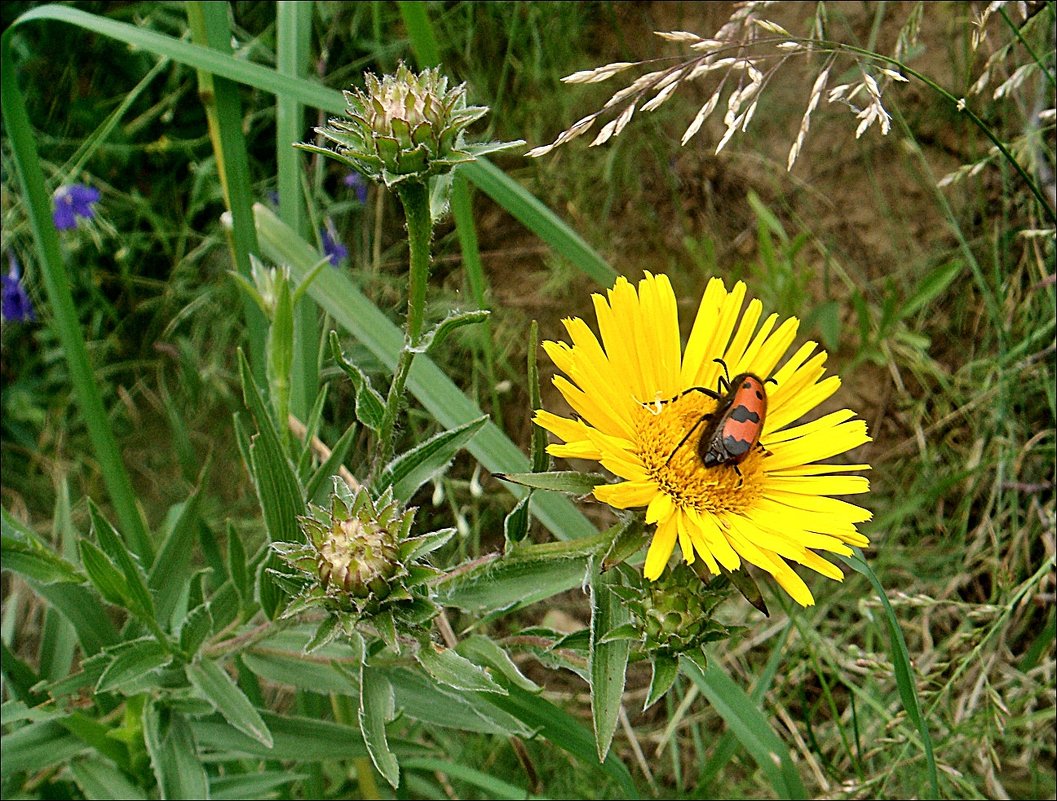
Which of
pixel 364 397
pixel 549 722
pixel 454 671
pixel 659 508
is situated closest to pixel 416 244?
pixel 364 397

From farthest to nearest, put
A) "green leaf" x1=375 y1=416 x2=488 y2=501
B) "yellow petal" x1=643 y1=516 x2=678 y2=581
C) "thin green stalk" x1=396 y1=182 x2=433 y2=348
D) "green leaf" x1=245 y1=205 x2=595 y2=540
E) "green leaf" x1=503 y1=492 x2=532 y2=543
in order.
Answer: "green leaf" x1=245 y1=205 x2=595 y2=540 < "green leaf" x1=375 y1=416 x2=488 y2=501 < "green leaf" x1=503 y1=492 x2=532 y2=543 < "thin green stalk" x1=396 y1=182 x2=433 y2=348 < "yellow petal" x1=643 y1=516 x2=678 y2=581

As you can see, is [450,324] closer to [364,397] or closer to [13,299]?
[364,397]

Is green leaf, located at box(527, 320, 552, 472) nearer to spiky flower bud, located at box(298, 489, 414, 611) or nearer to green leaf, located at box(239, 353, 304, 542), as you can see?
spiky flower bud, located at box(298, 489, 414, 611)

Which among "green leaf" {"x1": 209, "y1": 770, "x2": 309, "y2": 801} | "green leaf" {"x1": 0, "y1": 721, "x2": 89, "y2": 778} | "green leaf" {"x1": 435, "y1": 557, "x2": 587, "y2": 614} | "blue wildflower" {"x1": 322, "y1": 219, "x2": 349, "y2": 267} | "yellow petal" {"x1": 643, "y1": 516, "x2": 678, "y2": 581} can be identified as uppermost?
"blue wildflower" {"x1": 322, "y1": 219, "x2": 349, "y2": 267}

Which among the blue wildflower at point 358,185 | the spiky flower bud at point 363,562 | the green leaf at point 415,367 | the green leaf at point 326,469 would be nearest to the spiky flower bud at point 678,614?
the spiky flower bud at point 363,562

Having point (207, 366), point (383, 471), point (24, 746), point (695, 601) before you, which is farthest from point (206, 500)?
point (695, 601)

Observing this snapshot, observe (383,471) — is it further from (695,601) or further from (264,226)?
(264,226)

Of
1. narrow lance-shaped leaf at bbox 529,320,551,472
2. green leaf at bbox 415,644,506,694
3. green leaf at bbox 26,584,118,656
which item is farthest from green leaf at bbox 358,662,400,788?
green leaf at bbox 26,584,118,656
